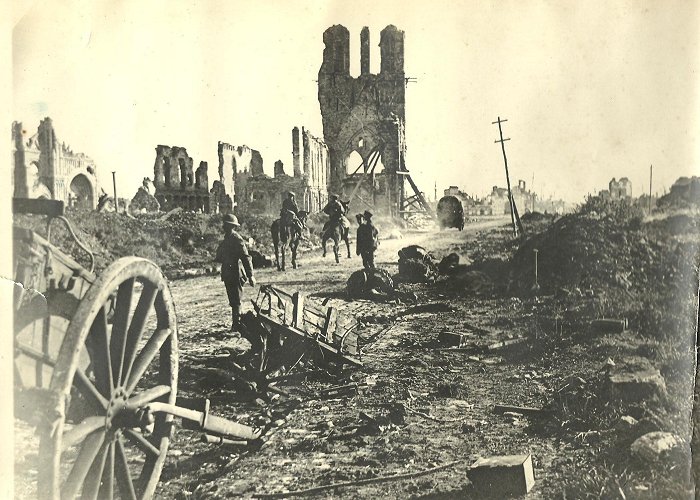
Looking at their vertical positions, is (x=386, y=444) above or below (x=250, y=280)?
below

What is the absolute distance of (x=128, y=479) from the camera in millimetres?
2730

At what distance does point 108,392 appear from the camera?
8.25 ft

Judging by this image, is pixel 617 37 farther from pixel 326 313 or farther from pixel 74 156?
pixel 74 156

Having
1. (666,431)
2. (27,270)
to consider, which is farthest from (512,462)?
(27,270)

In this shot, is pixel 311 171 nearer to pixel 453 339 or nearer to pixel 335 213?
pixel 335 213

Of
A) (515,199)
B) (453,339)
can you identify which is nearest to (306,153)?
(515,199)

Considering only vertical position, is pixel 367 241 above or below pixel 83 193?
below

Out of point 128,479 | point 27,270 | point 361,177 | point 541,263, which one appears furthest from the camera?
point 361,177

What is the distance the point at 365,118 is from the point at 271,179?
3.13ft

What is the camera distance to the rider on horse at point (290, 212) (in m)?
4.27

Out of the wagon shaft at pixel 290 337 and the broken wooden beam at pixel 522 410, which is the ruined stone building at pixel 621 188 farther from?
the wagon shaft at pixel 290 337

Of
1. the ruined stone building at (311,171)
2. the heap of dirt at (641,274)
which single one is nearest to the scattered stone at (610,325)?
the heap of dirt at (641,274)

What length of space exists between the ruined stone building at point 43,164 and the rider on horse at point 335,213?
1.68 metres

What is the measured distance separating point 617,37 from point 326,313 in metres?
2.76
